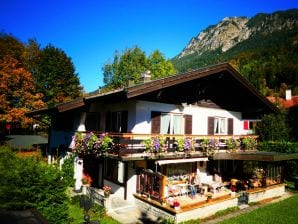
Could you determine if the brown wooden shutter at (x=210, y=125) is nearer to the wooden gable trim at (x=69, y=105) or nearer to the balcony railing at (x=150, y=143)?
the balcony railing at (x=150, y=143)

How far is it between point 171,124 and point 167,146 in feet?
8.26

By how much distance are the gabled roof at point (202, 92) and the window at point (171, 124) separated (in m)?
0.93

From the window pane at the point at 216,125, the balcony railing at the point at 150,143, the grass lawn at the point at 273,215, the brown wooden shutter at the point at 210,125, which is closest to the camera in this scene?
the grass lawn at the point at 273,215

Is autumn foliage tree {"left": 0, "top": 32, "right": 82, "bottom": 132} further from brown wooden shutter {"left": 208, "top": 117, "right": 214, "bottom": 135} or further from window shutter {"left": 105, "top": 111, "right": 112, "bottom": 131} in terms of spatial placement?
brown wooden shutter {"left": 208, "top": 117, "right": 214, "bottom": 135}

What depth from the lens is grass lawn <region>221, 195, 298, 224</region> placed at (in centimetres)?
1381

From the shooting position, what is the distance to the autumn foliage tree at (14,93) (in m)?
33.8

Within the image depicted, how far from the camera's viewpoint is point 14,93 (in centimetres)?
3519

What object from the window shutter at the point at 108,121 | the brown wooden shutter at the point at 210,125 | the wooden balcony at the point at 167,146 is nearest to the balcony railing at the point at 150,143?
the wooden balcony at the point at 167,146

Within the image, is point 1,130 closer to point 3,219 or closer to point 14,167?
point 14,167

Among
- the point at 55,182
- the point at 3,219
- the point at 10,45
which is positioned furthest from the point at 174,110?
the point at 10,45

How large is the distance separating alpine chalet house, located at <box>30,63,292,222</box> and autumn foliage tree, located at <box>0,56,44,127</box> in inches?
518

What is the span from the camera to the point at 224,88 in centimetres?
2158

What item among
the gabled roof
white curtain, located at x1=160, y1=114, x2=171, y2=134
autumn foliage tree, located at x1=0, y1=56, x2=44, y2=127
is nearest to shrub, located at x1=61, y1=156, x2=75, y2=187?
the gabled roof

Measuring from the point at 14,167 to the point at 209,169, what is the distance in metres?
14.4
